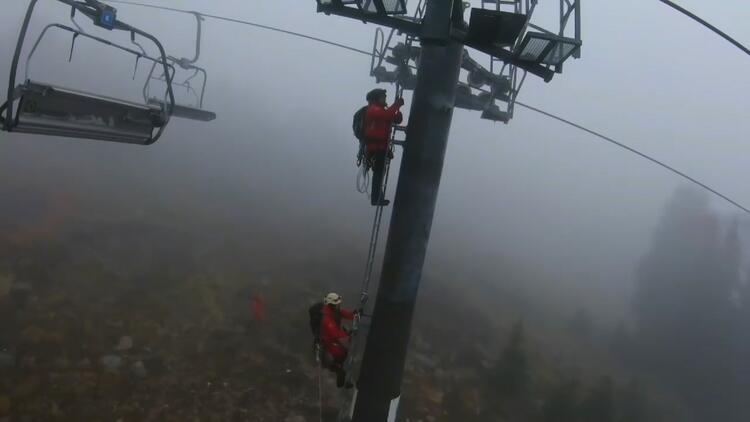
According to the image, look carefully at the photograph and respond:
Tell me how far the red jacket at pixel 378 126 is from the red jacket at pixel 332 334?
155cm

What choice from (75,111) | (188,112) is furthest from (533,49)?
(188,112)

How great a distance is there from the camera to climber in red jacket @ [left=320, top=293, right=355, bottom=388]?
409cm

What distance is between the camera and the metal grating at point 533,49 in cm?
333

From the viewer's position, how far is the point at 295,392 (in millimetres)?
8008

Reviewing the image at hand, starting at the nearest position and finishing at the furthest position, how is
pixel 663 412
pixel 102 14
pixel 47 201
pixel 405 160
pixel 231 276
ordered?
pixel 405 160, pixel 102 14, pixel 231 276, pixel 47 201, pixel 663 412

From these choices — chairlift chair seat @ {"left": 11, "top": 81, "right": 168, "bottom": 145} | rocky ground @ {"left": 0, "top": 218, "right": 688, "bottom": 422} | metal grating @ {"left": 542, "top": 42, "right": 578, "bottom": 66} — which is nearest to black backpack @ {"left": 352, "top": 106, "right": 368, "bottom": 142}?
metal grating @ {"left": 542, "top": 42, "right": 578, "bottom": 66}

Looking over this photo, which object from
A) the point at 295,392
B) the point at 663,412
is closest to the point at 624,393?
the point at 663,412

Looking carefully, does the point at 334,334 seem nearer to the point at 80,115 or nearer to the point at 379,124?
the point at 379,124

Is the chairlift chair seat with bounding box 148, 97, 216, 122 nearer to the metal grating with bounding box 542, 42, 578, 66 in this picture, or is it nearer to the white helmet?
the white helmet

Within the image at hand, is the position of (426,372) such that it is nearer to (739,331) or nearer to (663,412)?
(663,412)

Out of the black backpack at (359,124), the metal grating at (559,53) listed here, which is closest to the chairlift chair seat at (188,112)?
the black backpack at (359,124)

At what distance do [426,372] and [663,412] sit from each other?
8935 mm

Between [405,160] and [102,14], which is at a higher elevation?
[102,14]

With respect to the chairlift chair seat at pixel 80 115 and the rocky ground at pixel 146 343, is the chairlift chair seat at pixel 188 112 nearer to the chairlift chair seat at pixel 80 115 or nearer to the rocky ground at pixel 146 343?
the chairlift chair seat at pixel 80 115
